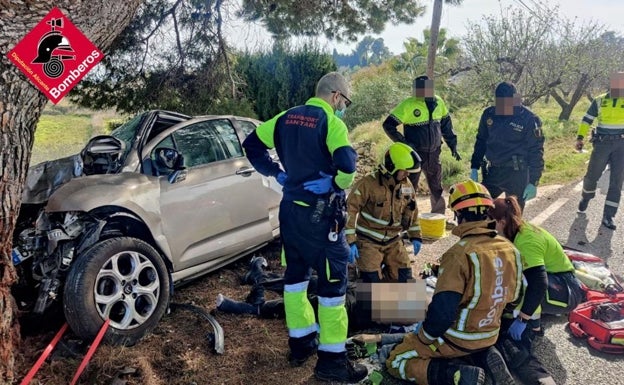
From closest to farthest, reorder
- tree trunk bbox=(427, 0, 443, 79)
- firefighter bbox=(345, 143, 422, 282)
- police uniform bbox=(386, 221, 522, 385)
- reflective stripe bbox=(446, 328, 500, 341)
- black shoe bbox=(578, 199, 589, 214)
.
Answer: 1. police uniform bbox=(386, 221, 522, 385)
2. reflective stripe bbox=(446, 328, 500, 341)
3. firefighter bbox=(345, 143, 422, 282)
4. black shoe bbox=(578, 199, 589, 214)
5. tree trunk bbox=(427, 0, 443, 79)

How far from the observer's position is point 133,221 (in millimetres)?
3582

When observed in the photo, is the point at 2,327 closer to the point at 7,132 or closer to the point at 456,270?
the point at 7,132

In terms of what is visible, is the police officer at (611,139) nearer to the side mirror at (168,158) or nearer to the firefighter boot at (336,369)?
the firefighter boot at (336,369)

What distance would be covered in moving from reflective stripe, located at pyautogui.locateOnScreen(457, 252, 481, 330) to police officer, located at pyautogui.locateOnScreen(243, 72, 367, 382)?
2.43ft

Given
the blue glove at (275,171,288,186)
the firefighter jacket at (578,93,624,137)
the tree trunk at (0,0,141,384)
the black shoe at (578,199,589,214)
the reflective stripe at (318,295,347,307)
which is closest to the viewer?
the tree trunk at (0,0,141,384)

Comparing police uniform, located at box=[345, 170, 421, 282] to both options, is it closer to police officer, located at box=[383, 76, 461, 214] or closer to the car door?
the car door

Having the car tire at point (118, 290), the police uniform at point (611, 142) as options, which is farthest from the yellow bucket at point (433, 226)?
Answer: the car tire at point (118, 290)

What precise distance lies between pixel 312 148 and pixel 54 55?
1705mm

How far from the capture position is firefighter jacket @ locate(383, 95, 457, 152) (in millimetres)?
5741

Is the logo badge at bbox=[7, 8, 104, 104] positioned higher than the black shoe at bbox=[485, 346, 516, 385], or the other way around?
the logo badge at bbox=[7, 8, 104, 104]

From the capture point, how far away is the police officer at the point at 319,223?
2994 mm

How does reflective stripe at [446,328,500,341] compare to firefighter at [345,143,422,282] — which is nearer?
reflective stripe at [446,328,500,341]

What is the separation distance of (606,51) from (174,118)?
17.6 m

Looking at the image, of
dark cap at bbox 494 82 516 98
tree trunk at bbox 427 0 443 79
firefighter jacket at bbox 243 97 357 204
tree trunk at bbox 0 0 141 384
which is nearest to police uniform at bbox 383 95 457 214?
dark cap at bbox 494 82 516 98
